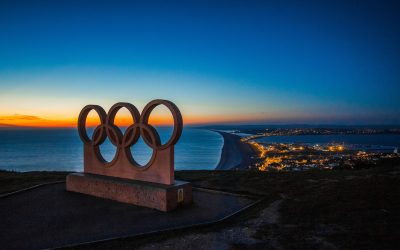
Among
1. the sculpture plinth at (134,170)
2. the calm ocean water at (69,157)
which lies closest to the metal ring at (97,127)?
the sculpture plinth at (134,170)

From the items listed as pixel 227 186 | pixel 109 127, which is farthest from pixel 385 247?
pixel 109 127

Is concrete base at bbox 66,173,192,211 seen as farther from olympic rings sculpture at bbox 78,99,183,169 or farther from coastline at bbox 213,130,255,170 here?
coastline at bbox 213,130,255,170

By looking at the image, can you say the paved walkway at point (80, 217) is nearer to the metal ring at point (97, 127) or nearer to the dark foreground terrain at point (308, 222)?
the dark foreground terrain at point (308, 222)

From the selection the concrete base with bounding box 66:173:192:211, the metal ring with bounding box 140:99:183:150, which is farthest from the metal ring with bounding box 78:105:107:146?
the metal ring with bounding box 140:99:183:150

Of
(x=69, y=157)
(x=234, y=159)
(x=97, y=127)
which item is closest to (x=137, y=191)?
(x=97, y=127)

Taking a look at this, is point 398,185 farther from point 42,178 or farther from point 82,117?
point 42,178
